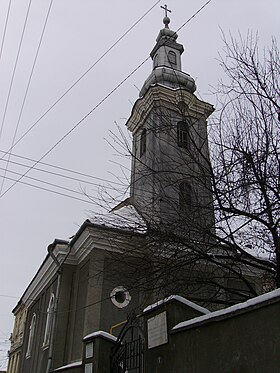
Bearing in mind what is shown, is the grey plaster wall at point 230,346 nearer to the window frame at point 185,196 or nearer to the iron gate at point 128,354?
the iron gate at point 128,354

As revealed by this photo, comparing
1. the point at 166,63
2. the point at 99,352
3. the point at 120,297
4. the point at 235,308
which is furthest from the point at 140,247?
the point at 166,63

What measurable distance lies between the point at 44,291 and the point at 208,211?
13.6 metres

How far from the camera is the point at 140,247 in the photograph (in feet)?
28.8

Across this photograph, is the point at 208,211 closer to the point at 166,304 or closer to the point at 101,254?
the point at 166,304

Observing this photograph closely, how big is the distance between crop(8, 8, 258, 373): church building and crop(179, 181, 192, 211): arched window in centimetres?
2

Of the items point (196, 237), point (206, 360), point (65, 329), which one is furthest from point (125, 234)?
point (65, 329)

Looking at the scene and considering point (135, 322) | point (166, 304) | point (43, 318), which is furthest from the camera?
point (43, 318)

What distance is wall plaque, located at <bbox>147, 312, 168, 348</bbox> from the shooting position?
6.79 m

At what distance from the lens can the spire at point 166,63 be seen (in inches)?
909

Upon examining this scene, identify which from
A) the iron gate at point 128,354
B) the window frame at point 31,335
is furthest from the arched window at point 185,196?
the window frame at point 31,335

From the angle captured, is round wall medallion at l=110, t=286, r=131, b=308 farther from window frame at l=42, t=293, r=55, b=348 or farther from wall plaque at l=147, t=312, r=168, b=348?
wall plaque at l=147, t=312, r=168, b=348

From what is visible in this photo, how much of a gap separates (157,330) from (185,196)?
3188 mm

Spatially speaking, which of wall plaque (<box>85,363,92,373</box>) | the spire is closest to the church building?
wall plaque (<box>85,363,92,373</box>)

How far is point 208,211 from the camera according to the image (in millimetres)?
8414
